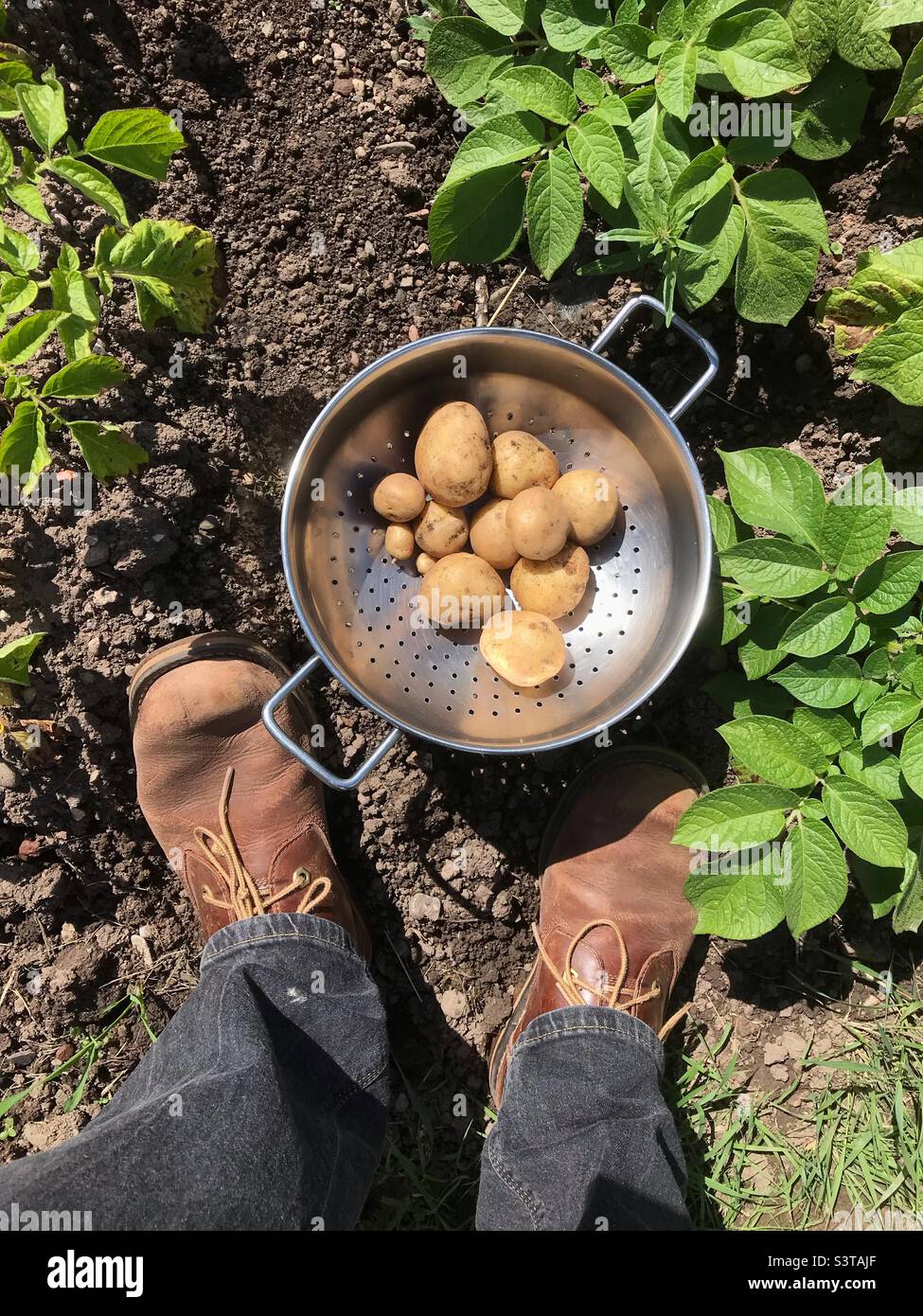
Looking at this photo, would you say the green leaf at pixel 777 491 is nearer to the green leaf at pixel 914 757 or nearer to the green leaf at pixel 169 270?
the green leaf at pixel 914 757

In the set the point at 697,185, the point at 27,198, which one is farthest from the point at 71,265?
the point at 697,185

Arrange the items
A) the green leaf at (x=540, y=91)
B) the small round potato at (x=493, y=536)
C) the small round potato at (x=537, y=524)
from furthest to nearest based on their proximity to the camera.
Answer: the small round potato at (x=493, y=536) < the small round potato at (x=537, y=524) < the green leaf at (x=540, y=91)

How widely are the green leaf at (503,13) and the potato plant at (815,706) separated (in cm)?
75

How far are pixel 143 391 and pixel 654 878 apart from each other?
1397 millimetres

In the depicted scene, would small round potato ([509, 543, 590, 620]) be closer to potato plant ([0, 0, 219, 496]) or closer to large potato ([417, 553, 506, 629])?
large potato ([417, 553, 506, 629])

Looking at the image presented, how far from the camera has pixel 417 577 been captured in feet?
5.57

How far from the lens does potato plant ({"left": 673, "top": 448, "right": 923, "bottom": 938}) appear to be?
1338mm

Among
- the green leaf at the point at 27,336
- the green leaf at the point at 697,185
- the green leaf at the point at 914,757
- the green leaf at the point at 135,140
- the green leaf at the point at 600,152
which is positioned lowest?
the green leaf at the point at 914,757

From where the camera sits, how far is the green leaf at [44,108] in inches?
45.5

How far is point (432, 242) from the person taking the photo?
145 cm

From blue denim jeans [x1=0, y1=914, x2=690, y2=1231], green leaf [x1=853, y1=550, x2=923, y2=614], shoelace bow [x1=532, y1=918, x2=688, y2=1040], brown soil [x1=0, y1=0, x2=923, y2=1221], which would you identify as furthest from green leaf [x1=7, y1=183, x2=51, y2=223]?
shoelace bow [x1=532, y1=918, x2=688, y2=1040]

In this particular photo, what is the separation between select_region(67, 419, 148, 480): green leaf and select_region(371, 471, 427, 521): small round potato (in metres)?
0.41

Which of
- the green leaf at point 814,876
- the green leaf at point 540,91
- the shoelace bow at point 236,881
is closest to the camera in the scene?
the green leaf at point 540,91

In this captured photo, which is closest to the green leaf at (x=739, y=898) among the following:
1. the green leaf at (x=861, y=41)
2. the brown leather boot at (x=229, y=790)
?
the brown leather boot at (x=229, y=790)
